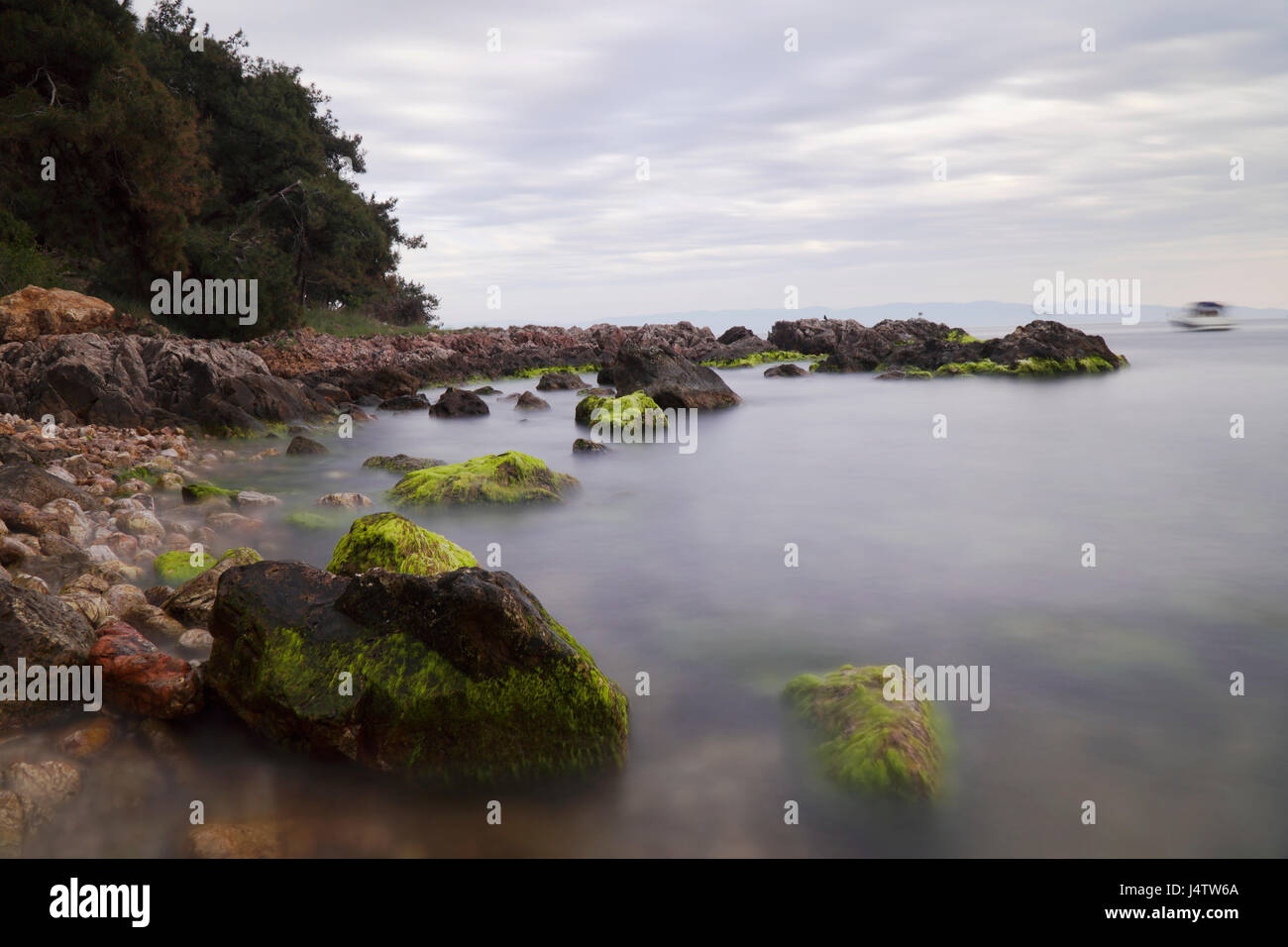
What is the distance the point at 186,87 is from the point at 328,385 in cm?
2258

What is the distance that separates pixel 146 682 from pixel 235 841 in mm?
1443

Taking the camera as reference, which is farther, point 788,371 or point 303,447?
point 788,371

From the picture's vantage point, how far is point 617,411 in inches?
733

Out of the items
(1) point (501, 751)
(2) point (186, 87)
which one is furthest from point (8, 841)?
(2) point (186, 87)

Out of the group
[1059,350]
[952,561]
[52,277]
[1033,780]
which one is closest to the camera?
[1033,780]

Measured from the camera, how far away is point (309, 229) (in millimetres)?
36062

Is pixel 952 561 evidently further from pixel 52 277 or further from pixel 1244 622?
pixel 52 277

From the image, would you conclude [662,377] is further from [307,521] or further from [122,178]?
[122,178]

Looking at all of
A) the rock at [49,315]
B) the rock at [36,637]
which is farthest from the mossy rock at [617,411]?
the rock at [36,637]

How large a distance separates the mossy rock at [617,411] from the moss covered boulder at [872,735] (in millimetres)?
13465

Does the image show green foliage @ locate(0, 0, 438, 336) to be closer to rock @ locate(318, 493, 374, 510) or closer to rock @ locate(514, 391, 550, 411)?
rock @ locate(514, 391, 550, 411)

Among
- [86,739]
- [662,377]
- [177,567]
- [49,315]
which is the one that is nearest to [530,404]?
[662,377]
